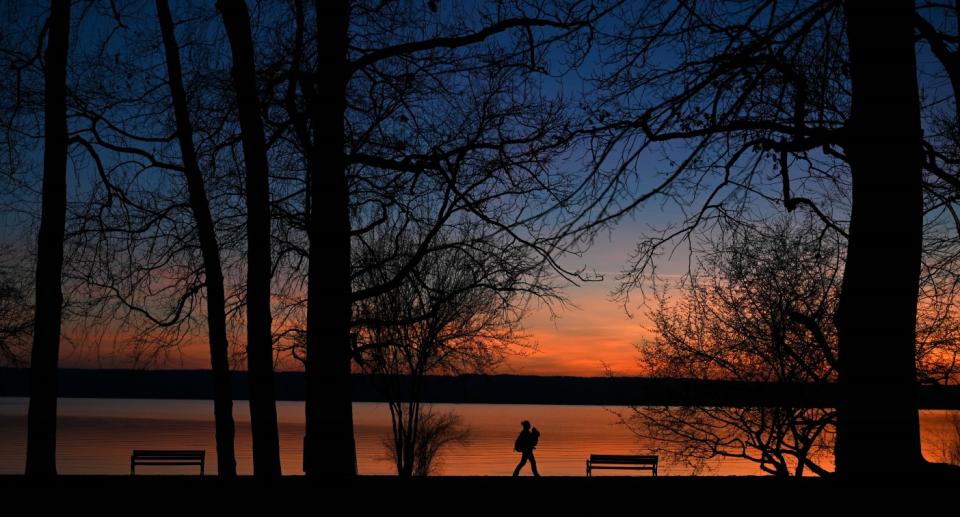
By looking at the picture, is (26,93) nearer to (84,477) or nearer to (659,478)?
(84,477)

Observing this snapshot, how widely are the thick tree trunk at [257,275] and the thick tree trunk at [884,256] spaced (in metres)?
6.26

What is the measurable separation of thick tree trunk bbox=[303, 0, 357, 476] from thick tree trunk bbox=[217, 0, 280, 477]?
29.7 inches

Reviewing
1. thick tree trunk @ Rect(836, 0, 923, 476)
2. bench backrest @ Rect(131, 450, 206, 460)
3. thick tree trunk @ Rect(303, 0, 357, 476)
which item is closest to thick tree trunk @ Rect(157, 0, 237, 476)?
thick tree trunk @ Rect(303, 0, 357, 476)

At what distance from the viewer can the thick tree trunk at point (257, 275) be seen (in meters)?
10.3

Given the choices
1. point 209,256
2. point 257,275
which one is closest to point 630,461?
point 209,256

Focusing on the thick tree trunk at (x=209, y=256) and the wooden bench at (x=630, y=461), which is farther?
the wooden bench at (x=630, y=461)

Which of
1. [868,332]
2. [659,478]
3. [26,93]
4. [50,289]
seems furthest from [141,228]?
[868,332]

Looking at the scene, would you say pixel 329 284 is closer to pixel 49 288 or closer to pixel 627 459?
pixel 49 288

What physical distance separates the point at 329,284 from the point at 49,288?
3.98 meters

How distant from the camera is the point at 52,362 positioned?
10953 mm

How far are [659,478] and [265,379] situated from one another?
4880mm

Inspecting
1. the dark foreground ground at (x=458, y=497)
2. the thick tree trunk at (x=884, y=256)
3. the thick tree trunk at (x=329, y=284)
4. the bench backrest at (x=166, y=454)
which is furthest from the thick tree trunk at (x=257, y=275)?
the bench backrest at (x=166, y=454)

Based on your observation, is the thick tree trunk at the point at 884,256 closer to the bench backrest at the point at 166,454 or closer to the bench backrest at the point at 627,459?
the bench backrest at the point at 627,459

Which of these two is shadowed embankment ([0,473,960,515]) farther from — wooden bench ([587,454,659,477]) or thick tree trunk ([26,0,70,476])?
wooden bench ([587,454,659,477])
